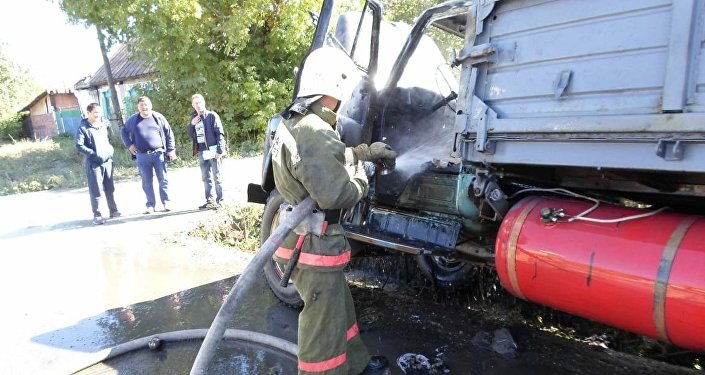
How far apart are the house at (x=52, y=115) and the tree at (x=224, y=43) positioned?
16.1 meters

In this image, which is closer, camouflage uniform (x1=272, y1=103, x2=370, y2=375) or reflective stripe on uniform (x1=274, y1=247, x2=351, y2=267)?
camouflage uniform (x1=272, y1=103, x2=370, y2=375)

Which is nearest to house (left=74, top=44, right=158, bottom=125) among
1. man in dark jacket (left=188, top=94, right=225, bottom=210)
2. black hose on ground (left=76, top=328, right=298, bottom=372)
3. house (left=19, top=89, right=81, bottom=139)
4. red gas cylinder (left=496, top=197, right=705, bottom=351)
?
house (left=19, top=89, right=81, bottom=139)

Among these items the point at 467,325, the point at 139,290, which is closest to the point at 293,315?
the point at 467,325

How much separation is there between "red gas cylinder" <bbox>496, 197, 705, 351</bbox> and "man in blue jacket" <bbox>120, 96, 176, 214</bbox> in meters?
6.07

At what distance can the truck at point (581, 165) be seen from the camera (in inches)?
72.4

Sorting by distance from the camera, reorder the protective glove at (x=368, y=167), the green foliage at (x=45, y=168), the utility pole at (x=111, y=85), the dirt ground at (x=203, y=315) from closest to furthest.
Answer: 1. the protective glove at (x=368, y=167)
2. the dirt ground at (x=203, y=315)
3. the green foliage at (x=45, y=168)
4. the utility pole at (x=111, y=85)

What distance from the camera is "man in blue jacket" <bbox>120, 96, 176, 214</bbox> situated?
7.08 metres

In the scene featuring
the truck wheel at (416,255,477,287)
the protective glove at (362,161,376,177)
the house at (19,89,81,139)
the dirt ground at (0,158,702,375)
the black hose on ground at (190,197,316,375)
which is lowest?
the dirt ground at (0,158,702,375)

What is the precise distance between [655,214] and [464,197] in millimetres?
996

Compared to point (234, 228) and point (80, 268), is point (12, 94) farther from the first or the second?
point (80, 268)

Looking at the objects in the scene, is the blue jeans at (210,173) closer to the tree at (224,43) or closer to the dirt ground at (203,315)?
the dirt ground at (203,315)

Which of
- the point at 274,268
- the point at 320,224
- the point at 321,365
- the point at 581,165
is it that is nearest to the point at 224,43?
the point at 274,268

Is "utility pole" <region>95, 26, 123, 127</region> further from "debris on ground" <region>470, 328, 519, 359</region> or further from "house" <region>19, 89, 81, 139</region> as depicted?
"debris on ground" <region>470, 328, 519, 359</region>

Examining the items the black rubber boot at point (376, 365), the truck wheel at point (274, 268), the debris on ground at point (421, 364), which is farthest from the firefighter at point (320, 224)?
the truck wheel at point (274, 268)
